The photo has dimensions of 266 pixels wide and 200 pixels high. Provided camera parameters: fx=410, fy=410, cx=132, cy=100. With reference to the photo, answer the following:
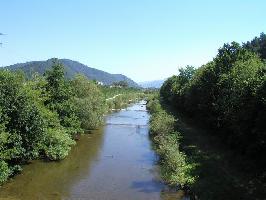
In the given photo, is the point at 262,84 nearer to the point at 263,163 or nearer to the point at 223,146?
the point at 263,163

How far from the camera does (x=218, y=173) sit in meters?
30.0

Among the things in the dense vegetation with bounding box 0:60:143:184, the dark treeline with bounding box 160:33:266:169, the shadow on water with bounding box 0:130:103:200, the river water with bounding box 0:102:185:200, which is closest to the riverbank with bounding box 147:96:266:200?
the dark treeline with bounding box 160:33:266:169

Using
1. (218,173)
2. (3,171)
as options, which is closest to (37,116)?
(3,171)

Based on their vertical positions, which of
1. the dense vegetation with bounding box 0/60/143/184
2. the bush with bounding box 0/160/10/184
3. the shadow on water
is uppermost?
the dense vegetation with bounding box 0/60/143/184

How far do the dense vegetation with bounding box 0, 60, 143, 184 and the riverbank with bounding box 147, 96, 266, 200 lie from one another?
11868 mm

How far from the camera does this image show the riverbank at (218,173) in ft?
84.1

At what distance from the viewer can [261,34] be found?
10588 centimetres

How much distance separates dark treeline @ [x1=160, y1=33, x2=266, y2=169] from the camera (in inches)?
1147

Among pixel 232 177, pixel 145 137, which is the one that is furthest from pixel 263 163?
pixel 145 137

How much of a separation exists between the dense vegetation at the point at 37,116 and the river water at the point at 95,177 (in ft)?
4.25

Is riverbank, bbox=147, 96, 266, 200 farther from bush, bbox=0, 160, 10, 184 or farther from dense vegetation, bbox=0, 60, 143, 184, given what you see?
bush, bbox=0, 160, 10, 184

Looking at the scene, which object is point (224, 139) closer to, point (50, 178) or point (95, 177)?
point (95, 177)

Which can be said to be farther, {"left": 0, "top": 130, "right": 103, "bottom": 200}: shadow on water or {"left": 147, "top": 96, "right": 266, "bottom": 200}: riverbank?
{"left": 0, "top": 130, "right": 103, "bottom": 200}: shadow on water

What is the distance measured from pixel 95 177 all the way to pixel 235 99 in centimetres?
1360
